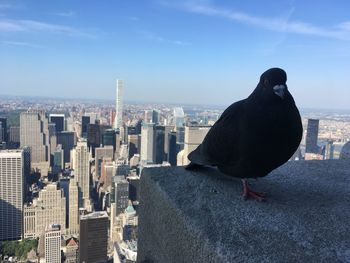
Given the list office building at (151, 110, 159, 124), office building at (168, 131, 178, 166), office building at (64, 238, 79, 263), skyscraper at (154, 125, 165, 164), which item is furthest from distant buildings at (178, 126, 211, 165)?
office building at (151, 110, 159, 124)

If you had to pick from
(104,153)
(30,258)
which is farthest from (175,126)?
(30,258)

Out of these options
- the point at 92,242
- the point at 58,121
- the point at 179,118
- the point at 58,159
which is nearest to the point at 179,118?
the point at 179,118

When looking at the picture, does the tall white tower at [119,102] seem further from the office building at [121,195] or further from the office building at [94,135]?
the office building at [121,195]

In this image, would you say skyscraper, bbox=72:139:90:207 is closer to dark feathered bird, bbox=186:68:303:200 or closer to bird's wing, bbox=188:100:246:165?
bird's wing, bbox=188:100:246:165

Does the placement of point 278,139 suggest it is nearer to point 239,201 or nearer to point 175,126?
point 239,201

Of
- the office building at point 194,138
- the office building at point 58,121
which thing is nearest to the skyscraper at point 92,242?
the office building at point 194,138

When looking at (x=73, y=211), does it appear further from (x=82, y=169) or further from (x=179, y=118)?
(x=179, y=118)

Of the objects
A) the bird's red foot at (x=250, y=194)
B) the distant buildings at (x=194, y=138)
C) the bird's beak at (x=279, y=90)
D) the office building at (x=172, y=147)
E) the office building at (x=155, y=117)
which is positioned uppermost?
the bird's beak at (x=279, y=90)
